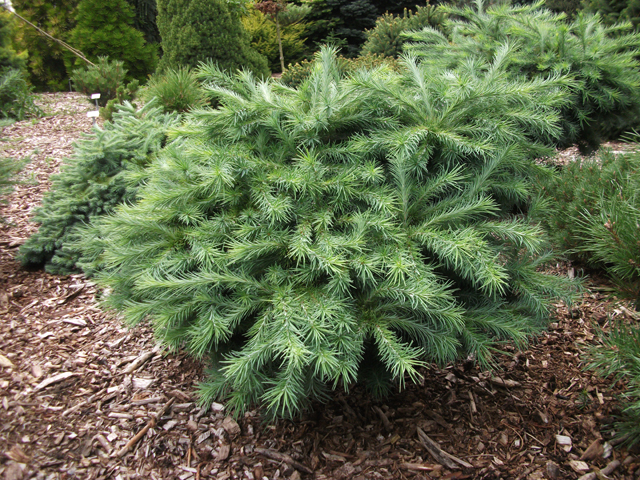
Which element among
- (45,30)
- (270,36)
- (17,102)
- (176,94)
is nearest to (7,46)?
(17,102)

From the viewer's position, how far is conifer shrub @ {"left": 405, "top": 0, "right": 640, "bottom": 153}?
13.2 ft

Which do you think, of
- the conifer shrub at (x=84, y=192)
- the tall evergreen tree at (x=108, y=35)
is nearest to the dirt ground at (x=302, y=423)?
Answer: the conifer shrub at (x=84, y=192)

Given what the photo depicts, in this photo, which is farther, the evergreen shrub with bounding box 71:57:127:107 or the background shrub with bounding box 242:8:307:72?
the background shrub with bounding box 242:8:307:72

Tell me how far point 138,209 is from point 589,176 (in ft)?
10.7

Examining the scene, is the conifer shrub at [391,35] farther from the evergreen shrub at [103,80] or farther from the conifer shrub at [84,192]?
the conifer shrub at [84,192]

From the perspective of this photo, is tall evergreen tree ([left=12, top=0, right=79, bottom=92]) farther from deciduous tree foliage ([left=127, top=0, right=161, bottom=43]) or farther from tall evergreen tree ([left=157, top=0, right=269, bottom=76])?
tall evergreen tree ([left=157, top=0, right=269, bottom=76])

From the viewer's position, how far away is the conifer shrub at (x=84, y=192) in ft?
12.2

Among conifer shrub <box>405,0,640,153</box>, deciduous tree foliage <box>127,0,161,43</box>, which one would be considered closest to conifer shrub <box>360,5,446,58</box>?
conifer shrub <box>405,0,640,153</box>

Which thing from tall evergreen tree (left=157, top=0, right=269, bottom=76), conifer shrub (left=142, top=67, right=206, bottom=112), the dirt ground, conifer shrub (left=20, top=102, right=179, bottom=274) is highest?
tall evergreen tree (left=157, top=0, right=269, bottom=76)

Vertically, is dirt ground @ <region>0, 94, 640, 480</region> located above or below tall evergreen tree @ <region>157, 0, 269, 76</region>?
below

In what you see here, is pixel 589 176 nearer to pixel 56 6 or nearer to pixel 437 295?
pixel 437 295

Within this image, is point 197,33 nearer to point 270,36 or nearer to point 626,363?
point 270,36

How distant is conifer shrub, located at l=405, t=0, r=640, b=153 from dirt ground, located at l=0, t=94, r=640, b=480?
2.15 meters

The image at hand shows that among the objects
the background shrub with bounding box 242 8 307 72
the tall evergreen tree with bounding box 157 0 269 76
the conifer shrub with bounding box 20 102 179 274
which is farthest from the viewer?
the background shrub with bounding box 242 8 307 72
